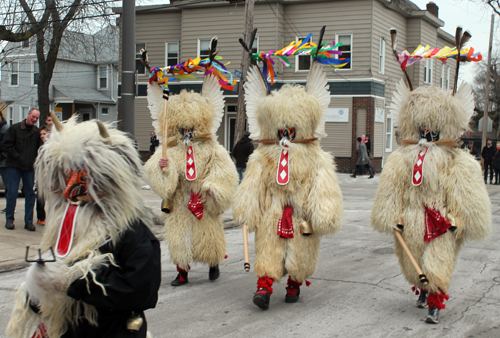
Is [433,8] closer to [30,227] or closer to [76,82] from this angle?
[76,82]

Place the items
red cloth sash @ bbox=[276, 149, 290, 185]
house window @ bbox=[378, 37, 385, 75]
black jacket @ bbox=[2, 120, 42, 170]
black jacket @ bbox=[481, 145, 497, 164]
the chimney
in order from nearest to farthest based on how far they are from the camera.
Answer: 1. red cloth sash @ bbox=[276, 149, 290, 185]
2. black jacket @ bbox=[2, 120, 42, 170]
3. black jacket @ bbox=[481, 145, 497, 164]
4. house window @ bbox=[378, 37, 385, 75]
5. the chimney

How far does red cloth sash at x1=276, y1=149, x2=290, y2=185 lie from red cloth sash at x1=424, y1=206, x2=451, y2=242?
132cm

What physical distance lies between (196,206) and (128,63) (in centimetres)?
371

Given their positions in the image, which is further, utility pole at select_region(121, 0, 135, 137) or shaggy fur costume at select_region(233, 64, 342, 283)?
utility pole at select_region(121, 0, 135, 137)

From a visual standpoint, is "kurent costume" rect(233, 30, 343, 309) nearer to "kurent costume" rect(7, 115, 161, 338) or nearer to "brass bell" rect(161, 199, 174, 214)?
"brass bell" rect(161, 199, 174, 214)

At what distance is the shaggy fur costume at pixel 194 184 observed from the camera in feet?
18.2

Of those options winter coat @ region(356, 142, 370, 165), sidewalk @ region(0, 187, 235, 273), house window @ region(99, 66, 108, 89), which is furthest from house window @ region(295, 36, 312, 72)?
house window @ region(99, 66, 108, 89)

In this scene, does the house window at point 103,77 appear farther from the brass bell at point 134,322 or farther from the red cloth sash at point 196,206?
the brass bell at point 134,322

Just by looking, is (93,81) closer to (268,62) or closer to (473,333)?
(268,62)

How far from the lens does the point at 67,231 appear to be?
236cm

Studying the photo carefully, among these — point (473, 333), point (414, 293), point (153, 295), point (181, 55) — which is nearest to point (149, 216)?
point (153, 295)

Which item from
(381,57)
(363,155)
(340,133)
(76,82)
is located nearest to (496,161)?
(363,155)

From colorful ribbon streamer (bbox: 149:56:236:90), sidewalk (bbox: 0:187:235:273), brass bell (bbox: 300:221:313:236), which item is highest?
colorful ribbon streamer (bbox: 149:56:236:90)

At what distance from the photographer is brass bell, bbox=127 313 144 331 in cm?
231
